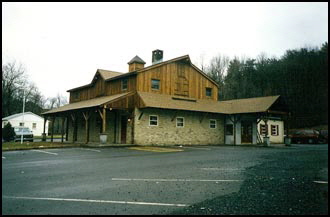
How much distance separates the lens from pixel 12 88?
51.8 metres

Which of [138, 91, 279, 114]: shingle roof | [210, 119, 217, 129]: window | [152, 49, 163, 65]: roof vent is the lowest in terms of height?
[210, 119, 217, 129]: window

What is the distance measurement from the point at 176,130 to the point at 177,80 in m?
4.83

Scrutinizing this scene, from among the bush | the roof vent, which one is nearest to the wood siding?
the roof vent

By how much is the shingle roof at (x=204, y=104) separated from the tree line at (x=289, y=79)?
20234 mm

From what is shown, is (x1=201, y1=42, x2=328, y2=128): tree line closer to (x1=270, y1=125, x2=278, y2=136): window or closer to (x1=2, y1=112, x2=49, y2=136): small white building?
(x1=270, y1=125, x2=278, y2=136): window

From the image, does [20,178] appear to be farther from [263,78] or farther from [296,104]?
[263,78]

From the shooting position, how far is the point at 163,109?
2373 centimetres

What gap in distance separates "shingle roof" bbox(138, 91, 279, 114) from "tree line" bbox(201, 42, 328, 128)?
2023cm

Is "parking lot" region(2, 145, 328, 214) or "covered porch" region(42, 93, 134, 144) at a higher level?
"covered porch" region(42, 93, 134, 144)

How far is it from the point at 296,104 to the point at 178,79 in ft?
94.0

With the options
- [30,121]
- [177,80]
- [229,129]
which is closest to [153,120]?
[177,80]

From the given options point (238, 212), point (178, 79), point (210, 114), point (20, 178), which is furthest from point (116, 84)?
point (238, 212)

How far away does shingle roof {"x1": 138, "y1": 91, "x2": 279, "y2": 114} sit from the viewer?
22.6 metres

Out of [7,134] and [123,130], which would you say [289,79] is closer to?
[123,130]
